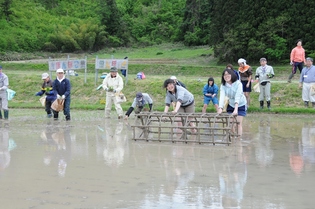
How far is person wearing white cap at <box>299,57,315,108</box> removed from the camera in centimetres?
1878

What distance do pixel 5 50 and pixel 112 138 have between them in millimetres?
38845

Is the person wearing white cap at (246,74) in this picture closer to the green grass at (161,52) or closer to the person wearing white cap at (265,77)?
the person wearing white cap at (265,77)

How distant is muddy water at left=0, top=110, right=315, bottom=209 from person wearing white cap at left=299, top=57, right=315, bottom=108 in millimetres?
5264

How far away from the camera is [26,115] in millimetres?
18859

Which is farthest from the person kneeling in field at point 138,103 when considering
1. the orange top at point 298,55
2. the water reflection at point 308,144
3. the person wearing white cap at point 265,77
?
the orange top at point 298,55

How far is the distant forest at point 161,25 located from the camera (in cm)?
3372

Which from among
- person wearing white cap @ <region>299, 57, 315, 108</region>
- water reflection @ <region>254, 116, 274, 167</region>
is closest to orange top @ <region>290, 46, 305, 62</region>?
person wearing white cap @ <region>299, 57, 315, 108</region>

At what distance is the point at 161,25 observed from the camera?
59.8 meters

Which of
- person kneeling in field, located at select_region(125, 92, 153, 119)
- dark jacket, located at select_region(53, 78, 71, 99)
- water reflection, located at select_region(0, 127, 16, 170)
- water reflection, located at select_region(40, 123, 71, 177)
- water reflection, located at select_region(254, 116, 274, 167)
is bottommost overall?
water reflection, located at select_region(0, 127, 16, 170)

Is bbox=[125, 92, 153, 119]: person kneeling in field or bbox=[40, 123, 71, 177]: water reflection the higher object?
bbox=[125, 92, 153, 119]: person kneeling in field

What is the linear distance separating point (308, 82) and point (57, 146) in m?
10.4

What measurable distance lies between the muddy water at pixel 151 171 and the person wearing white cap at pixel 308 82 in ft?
17.3

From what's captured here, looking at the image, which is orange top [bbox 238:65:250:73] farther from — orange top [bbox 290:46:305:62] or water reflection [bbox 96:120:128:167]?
water reflection [bbox 96:120:128:167]

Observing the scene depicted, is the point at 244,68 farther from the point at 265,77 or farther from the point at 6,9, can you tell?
the point at 6,9
